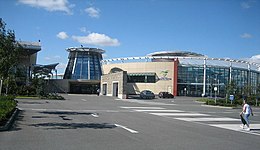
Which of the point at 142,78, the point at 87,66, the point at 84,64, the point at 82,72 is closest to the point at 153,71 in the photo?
the point at 142,78

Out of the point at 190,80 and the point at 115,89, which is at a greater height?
the point at 190,80

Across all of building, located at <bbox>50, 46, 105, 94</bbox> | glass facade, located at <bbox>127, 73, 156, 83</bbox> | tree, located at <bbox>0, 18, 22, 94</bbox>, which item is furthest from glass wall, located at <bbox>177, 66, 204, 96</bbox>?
tree, located at <bbox>0, 18, 22, 94</bbox>

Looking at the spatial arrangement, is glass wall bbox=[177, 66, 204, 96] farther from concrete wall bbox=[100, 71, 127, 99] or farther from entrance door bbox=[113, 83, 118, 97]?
entrance door bbox=[113, 83, 118, 97]

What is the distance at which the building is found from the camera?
91.2m

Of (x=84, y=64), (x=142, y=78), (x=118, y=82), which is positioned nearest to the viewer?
(x=118, y=82)

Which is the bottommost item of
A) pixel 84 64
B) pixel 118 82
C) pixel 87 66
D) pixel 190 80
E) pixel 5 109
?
pixel 5 109

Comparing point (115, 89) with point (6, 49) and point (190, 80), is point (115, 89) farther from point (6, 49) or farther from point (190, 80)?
point (6, 49)

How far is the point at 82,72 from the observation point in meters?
97.1

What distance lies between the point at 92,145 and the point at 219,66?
236ft

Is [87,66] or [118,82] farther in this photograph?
[87,66]

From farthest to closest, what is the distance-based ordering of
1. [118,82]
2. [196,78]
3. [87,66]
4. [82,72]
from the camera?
1. [87,66]
2. [82,72]
3. [196,78]
4. [118,82]

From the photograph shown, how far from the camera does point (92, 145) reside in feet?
28.6

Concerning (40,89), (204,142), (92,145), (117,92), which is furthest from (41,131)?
(117,92)

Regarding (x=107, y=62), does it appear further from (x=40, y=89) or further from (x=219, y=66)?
(x=40, y=89)
